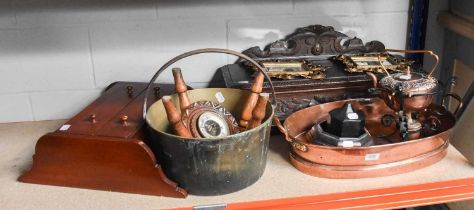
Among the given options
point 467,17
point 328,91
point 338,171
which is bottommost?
point 338,171

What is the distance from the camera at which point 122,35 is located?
1.53m

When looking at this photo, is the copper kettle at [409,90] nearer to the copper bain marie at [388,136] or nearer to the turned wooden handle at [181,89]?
the copper bain marie at [388,136]

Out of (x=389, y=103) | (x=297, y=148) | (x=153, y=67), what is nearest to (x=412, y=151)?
(x=389, y=103)

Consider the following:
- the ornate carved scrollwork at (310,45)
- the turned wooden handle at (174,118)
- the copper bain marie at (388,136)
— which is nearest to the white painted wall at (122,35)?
the ornate carved scrollwork at (310,45)

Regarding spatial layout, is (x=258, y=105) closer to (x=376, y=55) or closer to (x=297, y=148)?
(x=297, y=148)

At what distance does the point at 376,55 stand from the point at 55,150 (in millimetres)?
956

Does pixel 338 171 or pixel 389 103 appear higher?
pixel 389 103

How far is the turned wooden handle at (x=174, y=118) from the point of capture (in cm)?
110

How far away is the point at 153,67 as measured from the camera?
158cm

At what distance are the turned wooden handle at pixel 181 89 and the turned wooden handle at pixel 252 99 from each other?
14cm

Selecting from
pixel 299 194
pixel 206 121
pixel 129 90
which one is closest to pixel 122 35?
pixel 129 90

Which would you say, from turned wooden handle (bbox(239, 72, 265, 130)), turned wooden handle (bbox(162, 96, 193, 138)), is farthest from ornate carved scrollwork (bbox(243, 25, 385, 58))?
turned wooden handle (bbox(162, 96, 193, 138))

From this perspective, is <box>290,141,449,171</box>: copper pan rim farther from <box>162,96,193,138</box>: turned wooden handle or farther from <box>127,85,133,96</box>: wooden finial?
<box>127,85,133,96</box>: wooden finial

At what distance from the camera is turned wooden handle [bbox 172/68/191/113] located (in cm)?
116
